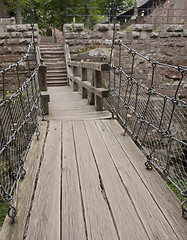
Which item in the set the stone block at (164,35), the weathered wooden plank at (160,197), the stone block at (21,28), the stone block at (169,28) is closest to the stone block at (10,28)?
the stone block at (21,28)

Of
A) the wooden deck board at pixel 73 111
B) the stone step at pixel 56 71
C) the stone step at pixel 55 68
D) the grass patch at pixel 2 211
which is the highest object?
the stone step at pixel 55 68

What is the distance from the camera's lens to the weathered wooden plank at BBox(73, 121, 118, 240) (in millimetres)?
1127

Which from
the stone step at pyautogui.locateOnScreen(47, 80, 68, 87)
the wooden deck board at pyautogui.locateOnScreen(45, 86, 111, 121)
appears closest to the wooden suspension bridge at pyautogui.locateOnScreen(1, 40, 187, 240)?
the wooden deck board at pyautogui.locateOnScreen(45, 86, 111, 121)

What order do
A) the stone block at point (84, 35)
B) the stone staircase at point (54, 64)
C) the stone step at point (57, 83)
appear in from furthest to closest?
the stone block at point (84, 35) < the stone staircase at point (54, 64) < the stone step at point (57, 83)

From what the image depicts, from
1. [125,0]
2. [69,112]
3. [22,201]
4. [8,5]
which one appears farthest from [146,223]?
[125,0]

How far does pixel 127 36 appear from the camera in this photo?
23.9ft

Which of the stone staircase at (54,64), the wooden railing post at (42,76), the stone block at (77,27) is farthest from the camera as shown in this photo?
the stone block at (77,27)

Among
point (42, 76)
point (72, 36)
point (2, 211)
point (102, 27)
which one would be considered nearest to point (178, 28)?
point (102, 27)

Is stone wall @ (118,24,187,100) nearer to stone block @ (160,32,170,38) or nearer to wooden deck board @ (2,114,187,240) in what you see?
stone block @ (160,32,170,38)

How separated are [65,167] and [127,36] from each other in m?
6.61

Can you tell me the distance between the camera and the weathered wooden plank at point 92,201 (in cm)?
113

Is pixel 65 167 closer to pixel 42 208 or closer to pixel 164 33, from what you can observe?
pixel 42 208

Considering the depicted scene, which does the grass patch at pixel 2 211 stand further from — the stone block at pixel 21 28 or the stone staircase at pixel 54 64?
the stone block at pixel 21 28

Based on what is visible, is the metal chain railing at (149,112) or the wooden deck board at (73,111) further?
the wooden deck board at (73,111)
